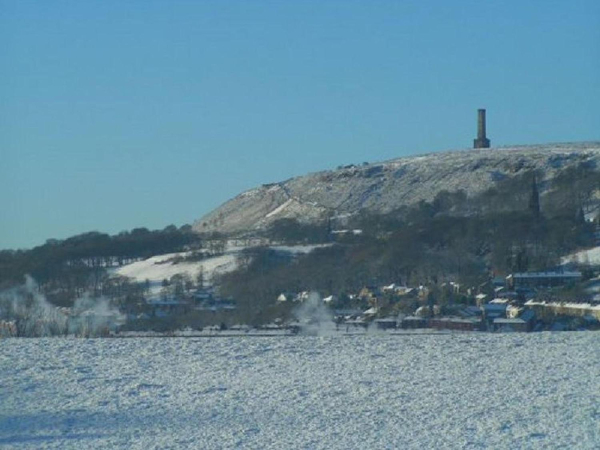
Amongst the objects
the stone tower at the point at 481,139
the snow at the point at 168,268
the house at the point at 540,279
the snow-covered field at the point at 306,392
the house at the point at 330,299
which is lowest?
the snow-covered field at the point at 306,392

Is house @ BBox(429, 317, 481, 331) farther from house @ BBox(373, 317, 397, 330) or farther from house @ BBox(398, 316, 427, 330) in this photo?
house @ BBox(373, 317, 397, 330)

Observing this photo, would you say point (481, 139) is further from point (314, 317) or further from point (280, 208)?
point (314, 317)

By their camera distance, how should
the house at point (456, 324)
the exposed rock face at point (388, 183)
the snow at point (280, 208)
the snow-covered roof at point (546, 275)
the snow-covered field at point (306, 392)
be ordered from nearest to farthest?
1. the snow-covered field at point (306, 392)
2. the house at point (456, 324)
3. the snow-covered roof at point (546, 275)
4. the exposed rock face at point (388, 183)
5. the snow at point (280, 208)

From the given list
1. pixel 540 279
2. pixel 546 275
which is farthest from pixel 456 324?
pixel 546 275

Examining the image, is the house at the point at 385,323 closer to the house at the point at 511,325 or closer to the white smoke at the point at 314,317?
the white smoke at the point at 314,317

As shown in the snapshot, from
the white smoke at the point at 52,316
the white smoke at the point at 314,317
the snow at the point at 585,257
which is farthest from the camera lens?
the snow at the point at 585,257

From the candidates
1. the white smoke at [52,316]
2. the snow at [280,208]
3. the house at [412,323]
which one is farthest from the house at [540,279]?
the snow at [280,208]

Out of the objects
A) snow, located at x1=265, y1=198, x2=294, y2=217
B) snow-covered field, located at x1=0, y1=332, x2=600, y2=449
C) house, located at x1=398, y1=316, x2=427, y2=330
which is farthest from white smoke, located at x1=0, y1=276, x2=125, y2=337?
snow, located at x1=265, y1=198, x2=294, y2=217

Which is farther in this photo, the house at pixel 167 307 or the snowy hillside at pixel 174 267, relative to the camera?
the snowy hillside at pixel 174 267
